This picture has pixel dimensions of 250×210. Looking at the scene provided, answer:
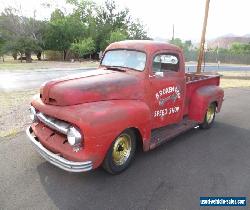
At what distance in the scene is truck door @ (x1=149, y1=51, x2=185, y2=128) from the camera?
541cm

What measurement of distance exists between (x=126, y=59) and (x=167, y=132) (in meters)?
1.67

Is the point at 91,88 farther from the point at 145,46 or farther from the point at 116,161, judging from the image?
the point at 145,46

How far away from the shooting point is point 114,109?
434 centimetres

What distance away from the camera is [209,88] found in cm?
725

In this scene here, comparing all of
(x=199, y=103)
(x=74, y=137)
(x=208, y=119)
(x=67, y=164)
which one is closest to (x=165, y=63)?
(x=199, y=103)

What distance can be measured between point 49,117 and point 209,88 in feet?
14.1

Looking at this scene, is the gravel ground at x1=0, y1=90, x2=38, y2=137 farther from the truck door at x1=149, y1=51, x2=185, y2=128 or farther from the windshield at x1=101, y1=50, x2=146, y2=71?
the truck door at x1=149, y1=51, x2=185, y2=128

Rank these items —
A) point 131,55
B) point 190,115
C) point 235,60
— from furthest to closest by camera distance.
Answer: point 235,60, point 190,115, point 131,55

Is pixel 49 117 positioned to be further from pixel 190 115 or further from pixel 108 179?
pixel 190 115

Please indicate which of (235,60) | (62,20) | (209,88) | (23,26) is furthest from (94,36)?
(209,88)

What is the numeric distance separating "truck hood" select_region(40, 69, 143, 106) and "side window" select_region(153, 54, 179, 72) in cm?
65

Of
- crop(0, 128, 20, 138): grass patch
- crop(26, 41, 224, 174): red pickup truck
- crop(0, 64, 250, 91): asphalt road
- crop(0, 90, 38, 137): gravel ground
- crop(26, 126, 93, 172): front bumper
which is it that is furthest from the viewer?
crop(0, 64, 250, 91): asphalt road

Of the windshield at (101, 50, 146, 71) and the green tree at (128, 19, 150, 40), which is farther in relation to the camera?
the green tree at (128, 19, 150, 40)

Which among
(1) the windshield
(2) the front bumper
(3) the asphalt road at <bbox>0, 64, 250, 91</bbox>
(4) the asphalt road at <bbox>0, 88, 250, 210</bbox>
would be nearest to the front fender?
(4) the asphalt road at <bbox>0, 88, 250, 210</bbox>
